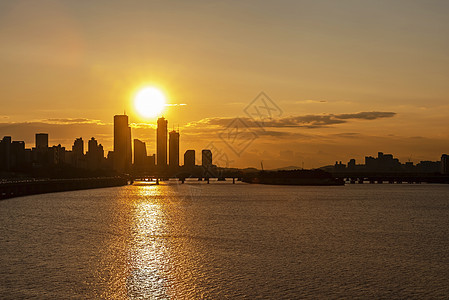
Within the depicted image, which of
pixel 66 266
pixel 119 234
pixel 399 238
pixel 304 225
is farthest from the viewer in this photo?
pixel 304 225

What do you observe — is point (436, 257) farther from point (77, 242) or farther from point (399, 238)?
point (77, 242)

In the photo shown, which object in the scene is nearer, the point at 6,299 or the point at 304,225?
the point at 6,299

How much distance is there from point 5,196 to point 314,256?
13654 cm

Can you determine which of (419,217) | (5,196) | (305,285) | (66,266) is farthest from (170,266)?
(5,196)

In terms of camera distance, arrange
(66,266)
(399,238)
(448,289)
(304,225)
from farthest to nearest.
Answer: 1. (304,225)
2. (399,238)
3. (66,266)
4. (448,289)

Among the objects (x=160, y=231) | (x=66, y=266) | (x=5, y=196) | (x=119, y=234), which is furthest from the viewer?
(x=5, y=196)

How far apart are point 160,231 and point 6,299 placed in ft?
133

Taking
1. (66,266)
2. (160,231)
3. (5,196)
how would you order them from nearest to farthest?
(66,266)
(160,231)
(5,196)

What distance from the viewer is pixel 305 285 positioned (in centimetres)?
3481

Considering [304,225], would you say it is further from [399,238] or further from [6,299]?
[6,299]

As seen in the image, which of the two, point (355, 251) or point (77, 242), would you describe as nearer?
point (355, 251)

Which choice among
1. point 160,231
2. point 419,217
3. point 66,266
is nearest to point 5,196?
point 160,231

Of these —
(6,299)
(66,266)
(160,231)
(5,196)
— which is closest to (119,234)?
(160,231)

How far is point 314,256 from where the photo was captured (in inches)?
1843
